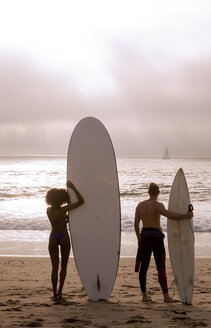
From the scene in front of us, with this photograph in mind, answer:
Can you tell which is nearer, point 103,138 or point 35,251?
point 103,138

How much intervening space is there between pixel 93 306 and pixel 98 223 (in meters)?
0.96

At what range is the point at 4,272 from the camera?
7070mm

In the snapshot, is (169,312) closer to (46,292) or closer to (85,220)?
(85,220)

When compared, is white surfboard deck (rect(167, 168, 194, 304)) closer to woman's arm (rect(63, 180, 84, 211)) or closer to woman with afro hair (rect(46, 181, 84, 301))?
woman's arm (rect(63, 180, 84, 211))

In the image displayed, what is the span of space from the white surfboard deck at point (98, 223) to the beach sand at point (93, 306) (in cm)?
29

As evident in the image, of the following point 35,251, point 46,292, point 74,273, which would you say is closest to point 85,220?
point 46,292

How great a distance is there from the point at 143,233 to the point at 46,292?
1.65 metres

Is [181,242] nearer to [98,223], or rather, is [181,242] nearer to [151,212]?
[151,212]

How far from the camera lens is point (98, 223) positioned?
522 centimetres

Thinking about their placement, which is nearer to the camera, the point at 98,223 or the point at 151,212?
the point at 151,212

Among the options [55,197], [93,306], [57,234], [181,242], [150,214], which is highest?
[55,197]

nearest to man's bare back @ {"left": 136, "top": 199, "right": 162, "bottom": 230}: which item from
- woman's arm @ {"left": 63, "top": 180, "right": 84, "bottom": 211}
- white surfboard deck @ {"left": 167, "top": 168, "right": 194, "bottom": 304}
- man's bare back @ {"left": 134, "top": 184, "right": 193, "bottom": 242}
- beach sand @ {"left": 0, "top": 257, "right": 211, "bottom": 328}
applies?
man's bare back @ {"left": 134, "top": 184, "right": 193, "bottom": 242}

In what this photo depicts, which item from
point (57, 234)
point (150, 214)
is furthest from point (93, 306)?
point (150, 214)

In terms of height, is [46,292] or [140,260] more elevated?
[140,260]
